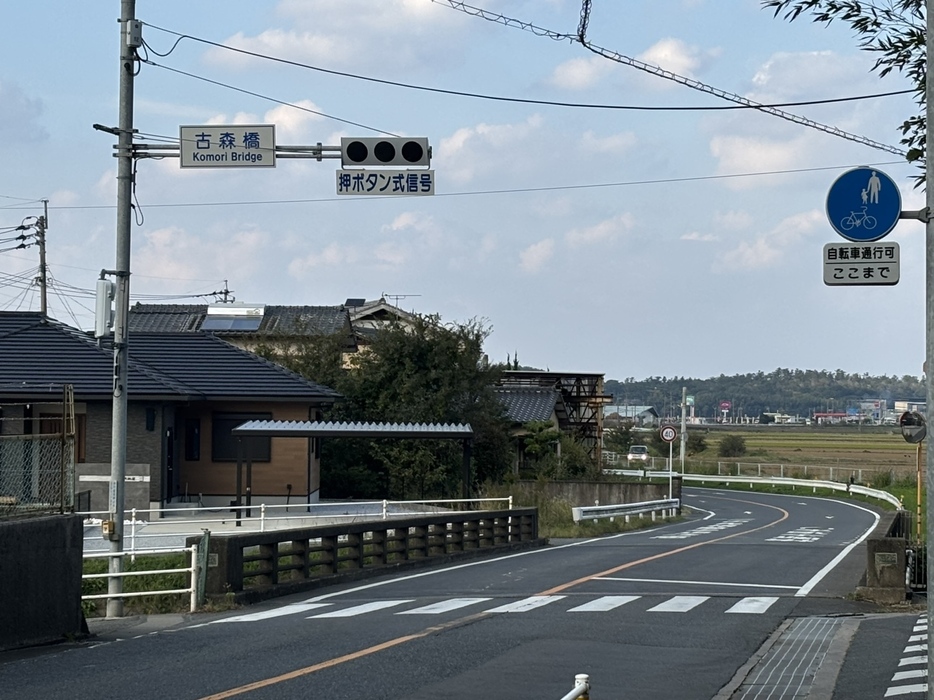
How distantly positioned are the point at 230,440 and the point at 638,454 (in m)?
61.3

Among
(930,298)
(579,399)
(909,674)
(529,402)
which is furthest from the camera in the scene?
(579,399)

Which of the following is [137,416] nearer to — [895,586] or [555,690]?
[895,586]

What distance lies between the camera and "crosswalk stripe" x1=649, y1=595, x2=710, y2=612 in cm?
1592

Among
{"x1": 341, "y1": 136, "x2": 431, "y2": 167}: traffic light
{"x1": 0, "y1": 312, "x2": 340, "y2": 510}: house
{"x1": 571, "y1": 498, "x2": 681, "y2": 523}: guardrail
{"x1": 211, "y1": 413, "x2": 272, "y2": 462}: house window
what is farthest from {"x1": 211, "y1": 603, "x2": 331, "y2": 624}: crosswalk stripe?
{"x1": 571, "y1": 498, "x2": 681, "y2": 523}: guardrail

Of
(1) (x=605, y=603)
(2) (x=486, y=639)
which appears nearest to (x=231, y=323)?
(1) (x=605, y=603)

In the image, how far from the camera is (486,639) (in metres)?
12.8

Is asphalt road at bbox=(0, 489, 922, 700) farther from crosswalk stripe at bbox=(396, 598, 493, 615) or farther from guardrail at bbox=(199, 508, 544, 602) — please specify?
guardrail at bbox=(199, 508, 544, 602)

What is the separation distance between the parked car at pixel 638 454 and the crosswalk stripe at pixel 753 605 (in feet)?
234

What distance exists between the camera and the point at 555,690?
9.96m

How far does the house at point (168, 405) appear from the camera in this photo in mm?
32719

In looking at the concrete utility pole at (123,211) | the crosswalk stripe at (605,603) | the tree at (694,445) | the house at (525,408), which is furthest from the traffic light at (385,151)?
the tree at (694,445)

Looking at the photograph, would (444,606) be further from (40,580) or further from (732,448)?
(732,448)

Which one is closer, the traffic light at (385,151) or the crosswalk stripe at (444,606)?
the traffic light at (385,151)

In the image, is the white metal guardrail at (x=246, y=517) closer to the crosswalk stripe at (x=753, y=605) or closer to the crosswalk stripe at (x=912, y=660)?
the crosswalk stripe at (x=753, y=605)
